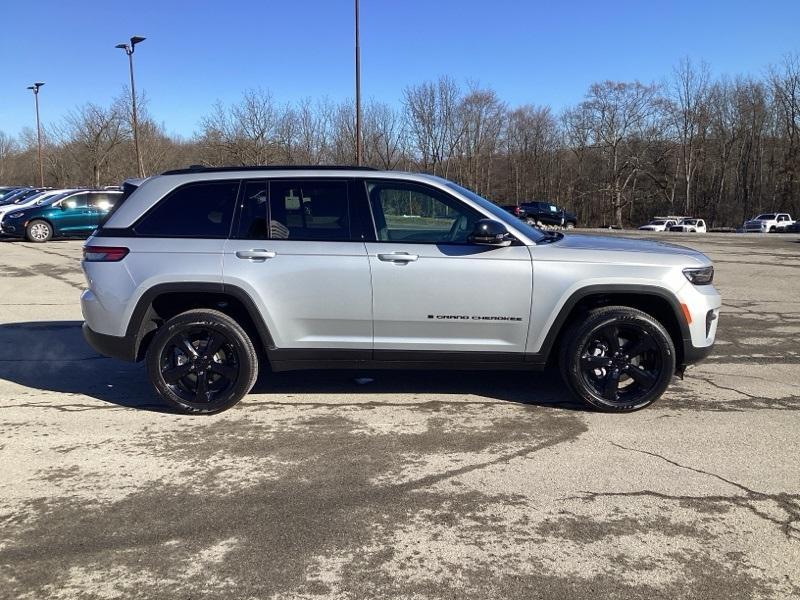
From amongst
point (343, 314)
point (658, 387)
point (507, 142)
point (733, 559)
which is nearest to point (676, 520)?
point (733, 559)

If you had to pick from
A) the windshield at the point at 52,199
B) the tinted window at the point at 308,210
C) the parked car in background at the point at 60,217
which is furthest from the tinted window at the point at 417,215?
the windshield at the point at 52,199

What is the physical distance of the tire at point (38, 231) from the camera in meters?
20.4

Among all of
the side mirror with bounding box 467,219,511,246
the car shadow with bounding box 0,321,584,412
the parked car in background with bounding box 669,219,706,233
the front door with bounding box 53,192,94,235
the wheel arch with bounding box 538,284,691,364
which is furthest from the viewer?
the parked car in background with bounding box 669,219,706,233

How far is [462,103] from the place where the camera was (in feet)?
178

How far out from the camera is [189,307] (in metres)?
5.05

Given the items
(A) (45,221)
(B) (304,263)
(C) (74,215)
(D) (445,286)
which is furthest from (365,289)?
(A) (45,221)

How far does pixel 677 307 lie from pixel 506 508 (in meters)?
2.24

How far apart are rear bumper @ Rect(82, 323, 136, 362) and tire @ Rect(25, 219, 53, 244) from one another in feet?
59.2

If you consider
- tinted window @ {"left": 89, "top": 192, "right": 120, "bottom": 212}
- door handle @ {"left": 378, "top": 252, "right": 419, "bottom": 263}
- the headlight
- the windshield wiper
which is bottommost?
the headlight

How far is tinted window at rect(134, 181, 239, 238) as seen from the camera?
4879 millimetres

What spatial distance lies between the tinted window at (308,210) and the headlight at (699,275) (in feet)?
8.47

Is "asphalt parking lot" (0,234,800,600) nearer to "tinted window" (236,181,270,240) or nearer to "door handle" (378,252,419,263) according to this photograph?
"door handle" (378,252,419,263)

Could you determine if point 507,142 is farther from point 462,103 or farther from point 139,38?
point 139,38

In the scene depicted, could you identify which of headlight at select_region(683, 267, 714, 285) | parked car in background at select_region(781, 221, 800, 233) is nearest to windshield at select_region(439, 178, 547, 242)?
headlight at select_region(683, 267, 714, 285)
